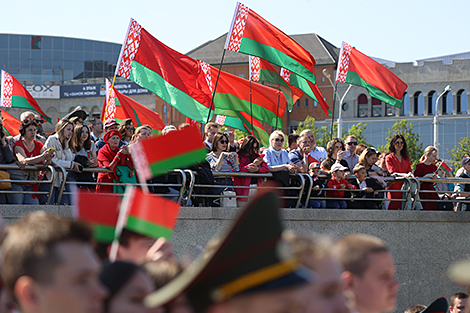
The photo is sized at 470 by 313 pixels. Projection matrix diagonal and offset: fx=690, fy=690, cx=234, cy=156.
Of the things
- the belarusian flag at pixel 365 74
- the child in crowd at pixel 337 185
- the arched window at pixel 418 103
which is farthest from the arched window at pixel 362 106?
the child in crowd at pixel 337 185

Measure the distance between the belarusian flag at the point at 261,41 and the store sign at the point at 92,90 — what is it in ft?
216

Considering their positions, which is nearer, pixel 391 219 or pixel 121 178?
pixel 121 178

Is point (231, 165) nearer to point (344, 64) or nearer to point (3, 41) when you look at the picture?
point (344, 64)

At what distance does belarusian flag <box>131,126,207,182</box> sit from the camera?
289 centimetres

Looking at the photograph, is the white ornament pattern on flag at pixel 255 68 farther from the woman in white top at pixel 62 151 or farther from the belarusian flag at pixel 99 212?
the belarusian flag at pixel 99 212

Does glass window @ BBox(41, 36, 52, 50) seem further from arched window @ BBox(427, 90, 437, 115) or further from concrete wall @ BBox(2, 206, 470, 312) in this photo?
concrete wall @ BBox(2, 206, 470, 312)

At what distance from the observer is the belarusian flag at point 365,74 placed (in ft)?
47.2

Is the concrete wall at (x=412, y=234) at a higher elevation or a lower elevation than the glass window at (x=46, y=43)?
lower

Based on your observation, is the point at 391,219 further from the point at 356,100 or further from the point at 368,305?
the point at 356,100

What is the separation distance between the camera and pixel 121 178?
9086 millimetres

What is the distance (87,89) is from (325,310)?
269 feet

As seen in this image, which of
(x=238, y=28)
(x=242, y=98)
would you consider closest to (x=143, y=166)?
(x=238, y=28)

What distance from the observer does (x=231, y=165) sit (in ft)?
32.7

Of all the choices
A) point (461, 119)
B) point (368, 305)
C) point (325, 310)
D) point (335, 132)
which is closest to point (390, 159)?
point (368, 305)
